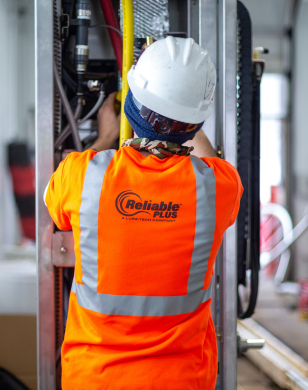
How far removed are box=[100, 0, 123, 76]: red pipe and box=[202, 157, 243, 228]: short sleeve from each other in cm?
78

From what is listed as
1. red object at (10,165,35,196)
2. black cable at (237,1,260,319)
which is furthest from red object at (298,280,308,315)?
red object at (10,165,35,196)

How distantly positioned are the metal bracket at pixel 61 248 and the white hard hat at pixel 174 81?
2.43 ft

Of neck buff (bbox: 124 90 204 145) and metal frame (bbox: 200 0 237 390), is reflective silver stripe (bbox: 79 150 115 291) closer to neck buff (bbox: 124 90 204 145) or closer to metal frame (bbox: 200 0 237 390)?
neck buff (bbox: 124 90 204 145)

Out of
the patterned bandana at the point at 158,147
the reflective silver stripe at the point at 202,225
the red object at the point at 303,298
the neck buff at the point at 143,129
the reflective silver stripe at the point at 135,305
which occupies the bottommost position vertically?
the red object at the point at 303,298

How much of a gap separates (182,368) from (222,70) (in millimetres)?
1317

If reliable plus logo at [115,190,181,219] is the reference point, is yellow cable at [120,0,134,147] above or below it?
above

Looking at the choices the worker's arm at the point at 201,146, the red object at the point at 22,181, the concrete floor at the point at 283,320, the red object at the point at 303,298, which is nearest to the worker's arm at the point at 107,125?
the worker's arm at the point at 201,146

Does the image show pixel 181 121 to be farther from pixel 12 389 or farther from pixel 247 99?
pixel 12 389

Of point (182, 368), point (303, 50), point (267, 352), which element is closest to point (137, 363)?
point (182, 368)

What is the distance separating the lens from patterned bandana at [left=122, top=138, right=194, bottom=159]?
122cm

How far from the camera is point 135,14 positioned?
5.69 ft

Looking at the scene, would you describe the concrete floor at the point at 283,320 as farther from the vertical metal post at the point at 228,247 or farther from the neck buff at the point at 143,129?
the neck buff at the point at 143,129

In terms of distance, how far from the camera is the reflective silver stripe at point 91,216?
3.70 ft

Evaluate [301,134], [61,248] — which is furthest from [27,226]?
[301,134]
